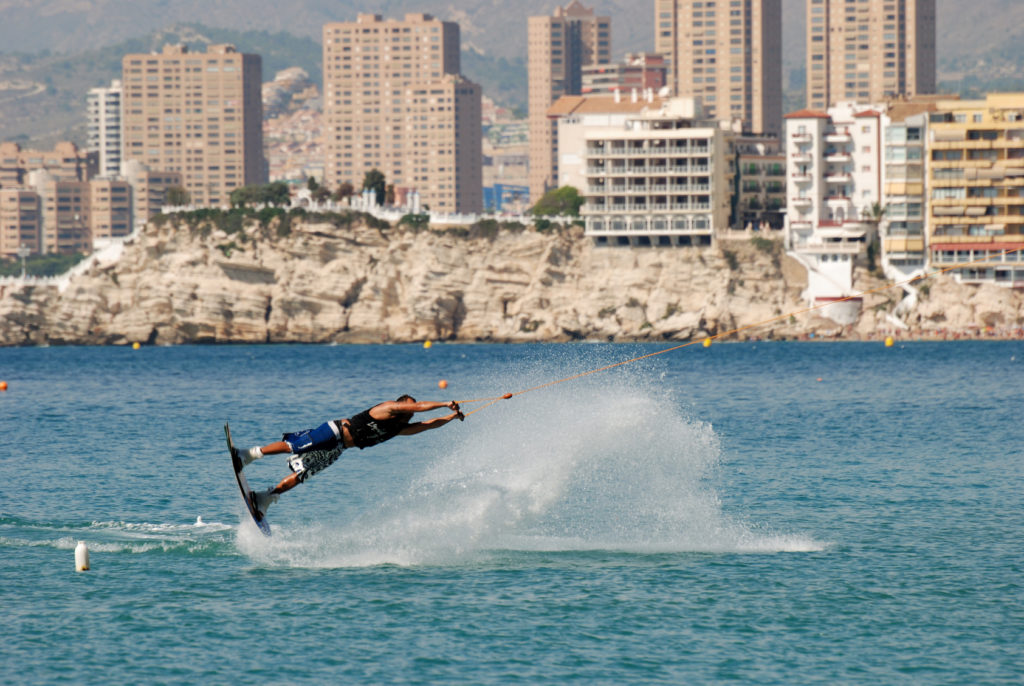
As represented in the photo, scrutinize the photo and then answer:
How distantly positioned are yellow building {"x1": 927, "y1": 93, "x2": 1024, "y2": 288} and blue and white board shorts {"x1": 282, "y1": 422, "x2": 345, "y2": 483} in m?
A: 88.4

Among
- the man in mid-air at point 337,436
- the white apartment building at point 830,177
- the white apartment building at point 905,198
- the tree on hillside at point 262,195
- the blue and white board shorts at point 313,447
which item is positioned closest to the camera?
the man in mid-air at point 337,436

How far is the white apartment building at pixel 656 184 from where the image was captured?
111625 millimetres

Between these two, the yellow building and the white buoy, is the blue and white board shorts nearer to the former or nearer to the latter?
the white buoy

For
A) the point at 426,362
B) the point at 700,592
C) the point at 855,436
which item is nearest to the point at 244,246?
the point at 426,362

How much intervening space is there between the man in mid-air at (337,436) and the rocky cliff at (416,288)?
285 ft

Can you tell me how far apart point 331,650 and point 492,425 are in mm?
11945

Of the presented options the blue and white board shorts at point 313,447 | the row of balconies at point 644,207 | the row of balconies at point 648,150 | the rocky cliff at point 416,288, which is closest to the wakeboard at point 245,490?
the blue and white board shorts at point 313,447

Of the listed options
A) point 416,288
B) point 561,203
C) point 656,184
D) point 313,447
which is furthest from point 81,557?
point 561,203

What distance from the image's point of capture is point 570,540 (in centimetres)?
2623

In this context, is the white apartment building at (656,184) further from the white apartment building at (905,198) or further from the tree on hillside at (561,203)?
the white apartment building at (905,198)

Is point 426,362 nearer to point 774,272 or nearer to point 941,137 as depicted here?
point 774,272

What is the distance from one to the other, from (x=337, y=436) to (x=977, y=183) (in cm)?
9172

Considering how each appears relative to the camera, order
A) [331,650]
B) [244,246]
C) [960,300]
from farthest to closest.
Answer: [244,246], [960,300], [331,650]

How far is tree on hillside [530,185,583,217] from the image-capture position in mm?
123750
